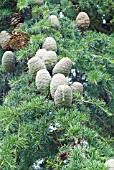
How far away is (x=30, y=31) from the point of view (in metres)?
1.54

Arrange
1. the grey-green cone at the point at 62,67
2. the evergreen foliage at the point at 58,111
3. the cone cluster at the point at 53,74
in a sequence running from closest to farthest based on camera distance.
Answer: the evergreen foliage at the point at 58,111, the cone cluster at the point at 53,74, the grey-green cone at the point at 62,67

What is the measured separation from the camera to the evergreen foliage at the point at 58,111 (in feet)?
3.25

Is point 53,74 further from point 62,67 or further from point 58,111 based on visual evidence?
point 58,111

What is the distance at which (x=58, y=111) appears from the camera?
1.09m

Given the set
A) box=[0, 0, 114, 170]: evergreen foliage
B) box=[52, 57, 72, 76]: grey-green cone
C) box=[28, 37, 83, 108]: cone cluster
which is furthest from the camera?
box=[52, 57, 72, 76]: grey-green cone

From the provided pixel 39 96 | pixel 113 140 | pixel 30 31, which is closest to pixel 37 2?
pixel 30 31

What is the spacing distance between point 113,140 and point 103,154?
0.19m

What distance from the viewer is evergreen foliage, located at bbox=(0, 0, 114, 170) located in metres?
0.99

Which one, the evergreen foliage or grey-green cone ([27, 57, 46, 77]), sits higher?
grey-green cone ([27, 57, 46, 77])

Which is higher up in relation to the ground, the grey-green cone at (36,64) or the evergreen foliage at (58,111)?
the grey-green cone at (36,64)

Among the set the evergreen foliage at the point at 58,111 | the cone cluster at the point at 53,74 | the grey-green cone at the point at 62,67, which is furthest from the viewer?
the grey-green cone at the point at 62,67

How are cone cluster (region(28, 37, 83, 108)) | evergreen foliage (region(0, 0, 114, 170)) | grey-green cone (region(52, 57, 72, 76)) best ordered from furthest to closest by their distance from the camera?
grey-green cone (region(52, 57, 72, 76)) → cone cluster (region(28, 37, 83, 108)) → evergreen foliage (region(0, 0, 114, 170))

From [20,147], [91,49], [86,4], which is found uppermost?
[86,4]

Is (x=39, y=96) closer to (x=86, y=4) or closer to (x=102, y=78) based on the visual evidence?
(x=102, y=78)
